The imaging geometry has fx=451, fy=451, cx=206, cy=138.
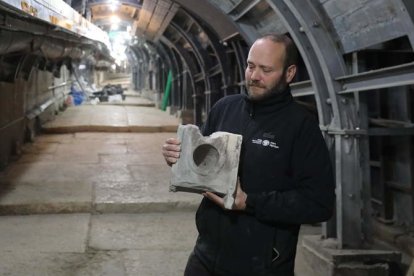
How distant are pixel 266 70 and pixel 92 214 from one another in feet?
14.3

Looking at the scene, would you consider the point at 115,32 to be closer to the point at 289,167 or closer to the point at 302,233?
the point at 302,233

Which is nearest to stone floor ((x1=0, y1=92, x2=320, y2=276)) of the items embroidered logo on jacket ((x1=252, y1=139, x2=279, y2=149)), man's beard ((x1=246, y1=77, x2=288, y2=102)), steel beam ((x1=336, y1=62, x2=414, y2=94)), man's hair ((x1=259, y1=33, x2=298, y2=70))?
steel beam ((x1=336, y1=62, x2=414, y2=94))

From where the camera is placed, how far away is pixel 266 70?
76.5 inches

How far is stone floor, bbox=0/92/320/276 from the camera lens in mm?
4301

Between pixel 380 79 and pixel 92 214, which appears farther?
pixel 92 214

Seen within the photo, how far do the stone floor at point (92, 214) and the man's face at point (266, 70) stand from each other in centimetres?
270

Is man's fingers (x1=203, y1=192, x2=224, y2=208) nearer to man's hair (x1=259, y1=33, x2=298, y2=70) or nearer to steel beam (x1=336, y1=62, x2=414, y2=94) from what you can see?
man's hair (x1=259, y1=33, x2=298, y2=70)

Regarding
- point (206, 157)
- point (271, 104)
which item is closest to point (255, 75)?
point (271, 104)

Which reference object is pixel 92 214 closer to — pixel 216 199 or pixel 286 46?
pixel 216 199

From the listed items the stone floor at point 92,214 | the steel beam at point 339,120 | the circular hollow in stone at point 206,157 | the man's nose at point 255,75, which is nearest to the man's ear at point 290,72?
the man's nose at point 255,75

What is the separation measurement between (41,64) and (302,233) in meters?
7.71

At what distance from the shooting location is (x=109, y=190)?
6.40 metres

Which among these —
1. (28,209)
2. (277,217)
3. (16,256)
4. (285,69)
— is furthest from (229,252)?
(28,209)

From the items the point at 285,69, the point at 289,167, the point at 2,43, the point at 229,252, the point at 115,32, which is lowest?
the point at 229,252
